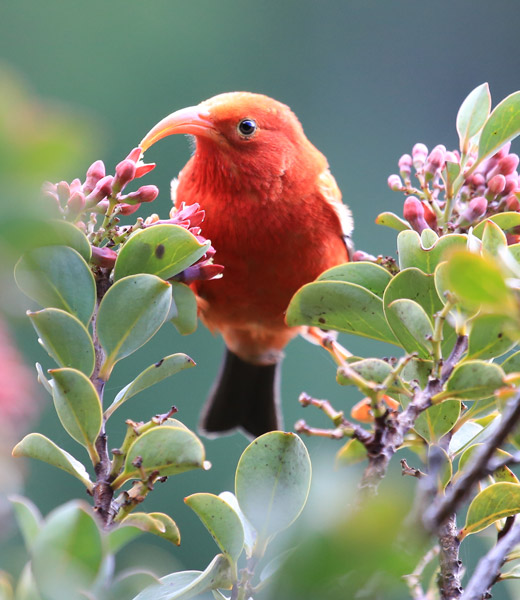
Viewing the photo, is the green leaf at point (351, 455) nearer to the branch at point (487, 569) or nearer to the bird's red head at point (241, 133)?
the branch at point (487, 569)

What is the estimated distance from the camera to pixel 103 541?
2.68 ft

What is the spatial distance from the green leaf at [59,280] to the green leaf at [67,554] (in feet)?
1.54

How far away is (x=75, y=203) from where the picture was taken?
134 cm

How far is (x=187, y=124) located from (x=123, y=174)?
3.44ft

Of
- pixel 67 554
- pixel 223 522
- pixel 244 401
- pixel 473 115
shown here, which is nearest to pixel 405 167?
pixel 473 115

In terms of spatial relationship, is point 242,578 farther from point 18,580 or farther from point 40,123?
point 40,123

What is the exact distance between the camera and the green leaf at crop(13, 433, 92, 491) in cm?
111

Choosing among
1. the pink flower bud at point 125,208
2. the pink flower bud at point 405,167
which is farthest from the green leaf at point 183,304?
the pink flower bud at point 405,167

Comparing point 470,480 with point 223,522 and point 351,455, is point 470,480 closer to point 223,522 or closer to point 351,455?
point 223,522

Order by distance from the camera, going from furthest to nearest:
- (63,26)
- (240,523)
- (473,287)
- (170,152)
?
(63,26) → (170,152) → (240,523) → (473,287)

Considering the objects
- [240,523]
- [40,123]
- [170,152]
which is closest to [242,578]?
[240,523]

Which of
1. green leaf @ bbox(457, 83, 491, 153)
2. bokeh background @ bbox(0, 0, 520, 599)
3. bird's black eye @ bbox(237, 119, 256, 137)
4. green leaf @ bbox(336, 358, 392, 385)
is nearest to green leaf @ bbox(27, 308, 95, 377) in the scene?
green leaf @ bbox(336, 358, 392, 385)

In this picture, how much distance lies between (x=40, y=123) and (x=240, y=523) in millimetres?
750

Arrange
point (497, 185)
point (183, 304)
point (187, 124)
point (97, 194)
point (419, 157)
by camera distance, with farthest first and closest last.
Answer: point (187, 124) → point (419, 157) → point (497, 185) → point (183, 304) → point (97, 194)
